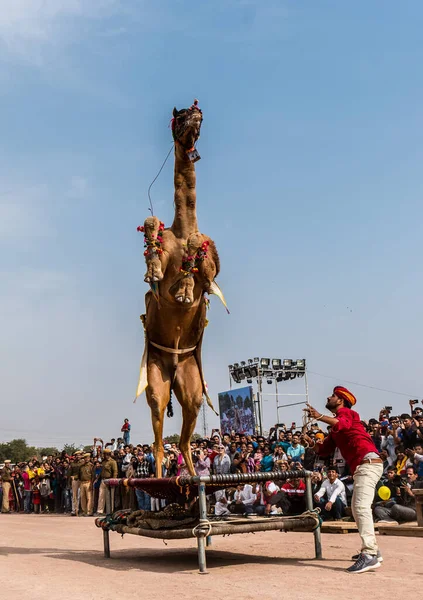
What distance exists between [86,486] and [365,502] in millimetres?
16455

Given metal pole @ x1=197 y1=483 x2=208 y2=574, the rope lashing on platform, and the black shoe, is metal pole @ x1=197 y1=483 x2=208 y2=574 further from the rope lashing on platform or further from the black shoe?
the black shoe

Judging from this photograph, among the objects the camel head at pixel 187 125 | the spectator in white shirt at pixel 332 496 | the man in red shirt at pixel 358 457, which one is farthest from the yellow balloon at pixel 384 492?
the camel head at pixel 187 125

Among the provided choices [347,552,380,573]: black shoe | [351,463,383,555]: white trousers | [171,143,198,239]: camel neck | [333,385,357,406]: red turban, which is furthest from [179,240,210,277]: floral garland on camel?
[347,552,380,573]: black shoe

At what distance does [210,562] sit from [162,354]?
2.67m

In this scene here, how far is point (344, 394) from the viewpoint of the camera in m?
7.82

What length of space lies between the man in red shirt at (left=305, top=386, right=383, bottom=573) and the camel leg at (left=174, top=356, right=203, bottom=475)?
2225mm

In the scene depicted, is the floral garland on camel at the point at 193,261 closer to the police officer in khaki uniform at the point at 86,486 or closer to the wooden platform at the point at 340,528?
the wooden platform at the point at 340,528

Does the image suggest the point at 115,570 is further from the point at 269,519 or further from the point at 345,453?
the point at 345,453

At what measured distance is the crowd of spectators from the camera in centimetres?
1352

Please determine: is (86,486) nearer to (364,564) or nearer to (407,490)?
(407,490)

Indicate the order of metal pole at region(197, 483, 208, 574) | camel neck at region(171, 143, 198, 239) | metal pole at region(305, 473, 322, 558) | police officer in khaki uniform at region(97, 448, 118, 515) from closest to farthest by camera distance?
metal pole at region(197, 483, 208, 574) < metal pole at region(305, 473, 322, 558) < camel neck at region(171, 143, 198, 239) < police officer in khaki uniform at region(97, 448, 118, 515)

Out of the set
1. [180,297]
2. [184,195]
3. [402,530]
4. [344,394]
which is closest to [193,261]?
[180,297]

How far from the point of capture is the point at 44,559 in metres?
8.88

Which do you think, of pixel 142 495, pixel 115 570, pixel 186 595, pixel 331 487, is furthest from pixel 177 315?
pixel 142 495
